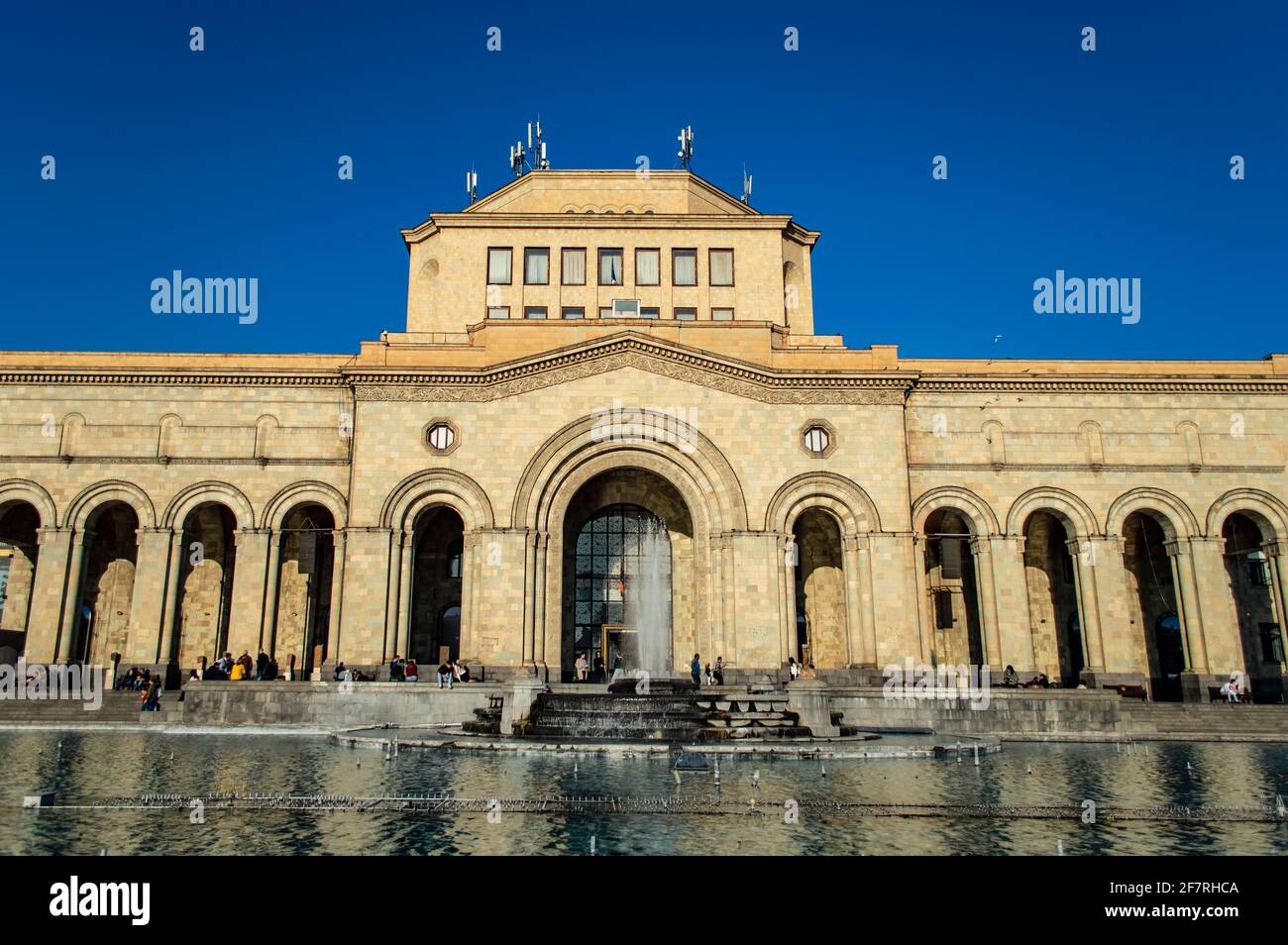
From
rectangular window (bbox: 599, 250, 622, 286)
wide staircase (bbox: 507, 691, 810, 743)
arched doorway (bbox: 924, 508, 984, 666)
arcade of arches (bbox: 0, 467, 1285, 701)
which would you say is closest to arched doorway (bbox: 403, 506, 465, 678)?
arcade of arches (bbox: 0, 467, 1285, 701)

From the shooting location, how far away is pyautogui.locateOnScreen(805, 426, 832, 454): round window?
30938 mm

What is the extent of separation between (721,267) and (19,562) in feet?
91.0

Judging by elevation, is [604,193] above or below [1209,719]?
above

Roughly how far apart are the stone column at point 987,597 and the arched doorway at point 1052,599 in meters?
2.88

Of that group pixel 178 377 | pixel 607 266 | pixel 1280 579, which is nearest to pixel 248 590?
pixel 178 377

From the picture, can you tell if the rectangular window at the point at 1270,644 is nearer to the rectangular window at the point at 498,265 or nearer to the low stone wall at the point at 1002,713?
the low stone wall at the point at 1002,713

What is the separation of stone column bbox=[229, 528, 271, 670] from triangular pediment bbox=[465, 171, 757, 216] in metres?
15.5

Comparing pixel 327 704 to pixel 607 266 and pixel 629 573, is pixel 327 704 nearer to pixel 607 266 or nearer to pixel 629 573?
pixel 629 573

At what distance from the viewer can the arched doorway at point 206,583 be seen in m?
32.4

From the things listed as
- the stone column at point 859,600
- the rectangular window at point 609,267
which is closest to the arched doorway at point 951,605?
the stone column at point 859,600

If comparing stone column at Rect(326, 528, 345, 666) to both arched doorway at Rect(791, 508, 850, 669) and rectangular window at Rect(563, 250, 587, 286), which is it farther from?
arched doorway at Rect(791, 508, 850, 669)

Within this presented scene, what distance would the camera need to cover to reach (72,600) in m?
30.3
